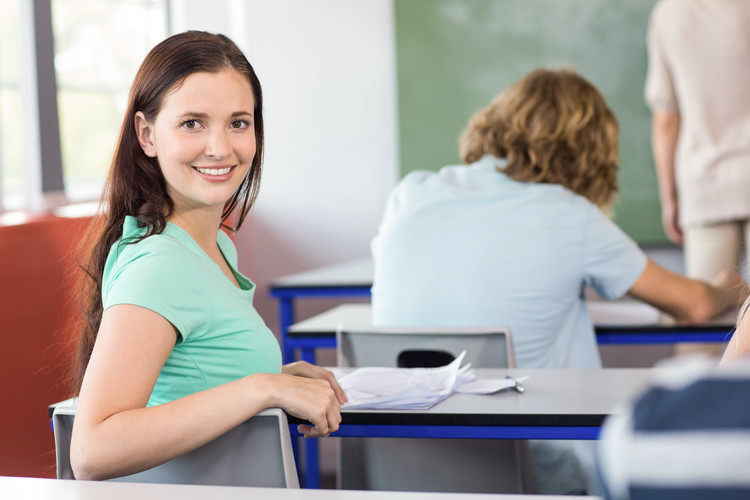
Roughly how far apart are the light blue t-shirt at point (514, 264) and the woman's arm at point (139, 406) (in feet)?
3.18

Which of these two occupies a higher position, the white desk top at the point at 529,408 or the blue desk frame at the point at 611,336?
the white desk top at the point at 529,408

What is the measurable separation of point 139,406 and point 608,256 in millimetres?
1305

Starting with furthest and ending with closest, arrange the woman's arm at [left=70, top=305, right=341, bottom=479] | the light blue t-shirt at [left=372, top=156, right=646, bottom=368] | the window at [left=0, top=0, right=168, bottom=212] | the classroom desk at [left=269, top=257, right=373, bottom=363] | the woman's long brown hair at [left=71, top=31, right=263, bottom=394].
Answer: the window at [left=0, top=0, right=168, bottom=212] → the classroom desk at [left=269, top=257, right=373, bottom=363] → the light blue t-shirt at [left=372, top=156, right=646, bottom=368] → the woman's long brown hair at [left=71, top=31, right=263, bottom=394] → the woman's arm at [left=70, top=305, right=341, bottom=479]

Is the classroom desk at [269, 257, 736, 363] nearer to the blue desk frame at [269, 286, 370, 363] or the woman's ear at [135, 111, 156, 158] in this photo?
the blue desk frame at [269, 286, 370, 363]

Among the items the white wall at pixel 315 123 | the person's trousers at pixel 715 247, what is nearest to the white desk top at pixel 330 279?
the white wall at pixel 315 123

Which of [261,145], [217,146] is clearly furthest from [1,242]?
[217,146]

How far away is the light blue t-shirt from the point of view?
207 cm

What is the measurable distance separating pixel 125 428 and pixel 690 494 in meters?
0.81

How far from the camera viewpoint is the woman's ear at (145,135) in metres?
1.40

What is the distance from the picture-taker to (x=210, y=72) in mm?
1383

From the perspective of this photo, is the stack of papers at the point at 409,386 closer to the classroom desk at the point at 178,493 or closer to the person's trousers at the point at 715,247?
the classroom desk at the point at 178,493

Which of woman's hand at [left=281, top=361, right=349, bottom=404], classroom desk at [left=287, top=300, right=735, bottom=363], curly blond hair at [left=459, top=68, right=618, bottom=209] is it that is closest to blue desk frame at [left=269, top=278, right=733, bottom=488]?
classroom desk at [left=287, top=300, right=735, bottom=363]

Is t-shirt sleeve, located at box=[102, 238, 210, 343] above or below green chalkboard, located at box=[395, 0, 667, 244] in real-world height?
below

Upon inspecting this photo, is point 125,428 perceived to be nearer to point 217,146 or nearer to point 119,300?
point 119,300
